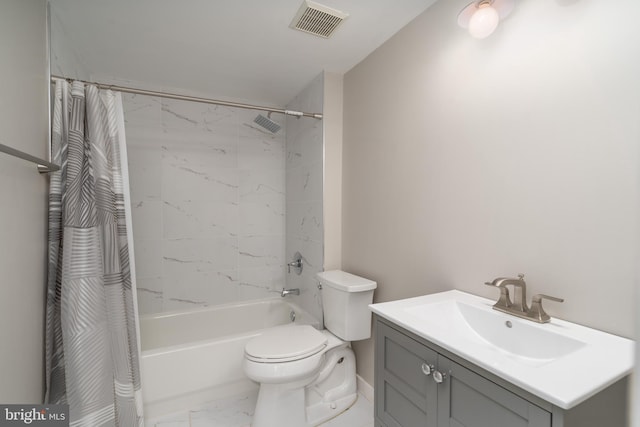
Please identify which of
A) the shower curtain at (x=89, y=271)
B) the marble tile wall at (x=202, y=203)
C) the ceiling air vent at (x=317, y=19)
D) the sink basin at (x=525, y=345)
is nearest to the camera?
the sink basin at (x=525, y=345)

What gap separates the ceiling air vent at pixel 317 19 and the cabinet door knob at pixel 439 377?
165 cm

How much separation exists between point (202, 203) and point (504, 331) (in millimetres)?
2316

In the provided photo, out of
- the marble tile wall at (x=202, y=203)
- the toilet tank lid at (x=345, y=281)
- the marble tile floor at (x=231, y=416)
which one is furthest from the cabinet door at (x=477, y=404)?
the marble tile wall at (x=202, y=203)

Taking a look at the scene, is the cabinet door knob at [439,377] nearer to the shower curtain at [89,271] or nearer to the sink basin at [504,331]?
the sink basin at [504,331]

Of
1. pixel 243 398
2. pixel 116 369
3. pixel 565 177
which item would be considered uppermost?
pixel 565 177

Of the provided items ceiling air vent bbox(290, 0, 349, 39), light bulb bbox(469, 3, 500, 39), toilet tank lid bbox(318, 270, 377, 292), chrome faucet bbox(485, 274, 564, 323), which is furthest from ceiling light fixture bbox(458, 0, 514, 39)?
toilet tank lid bbox(318, 270, 377, 292)

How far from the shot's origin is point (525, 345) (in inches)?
36.4

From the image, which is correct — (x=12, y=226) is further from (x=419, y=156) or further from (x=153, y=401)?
(x=419, y=156)

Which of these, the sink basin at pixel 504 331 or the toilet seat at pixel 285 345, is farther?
the toilet seat at pixel 285 345

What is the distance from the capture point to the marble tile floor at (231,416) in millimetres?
1683

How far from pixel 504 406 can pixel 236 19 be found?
1.96 metres

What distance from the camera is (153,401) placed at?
1701 millimetres

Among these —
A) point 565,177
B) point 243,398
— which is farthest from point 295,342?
point 565,177

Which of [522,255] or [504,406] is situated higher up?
[522,255]
